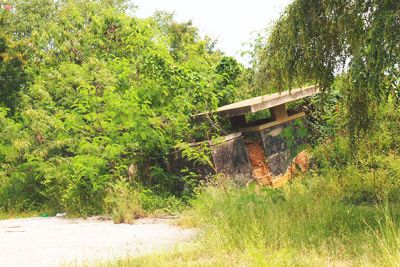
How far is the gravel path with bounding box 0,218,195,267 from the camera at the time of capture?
21.5 ft

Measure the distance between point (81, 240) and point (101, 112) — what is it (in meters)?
4.42

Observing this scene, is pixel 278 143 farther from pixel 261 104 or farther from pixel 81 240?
pixel 81 240

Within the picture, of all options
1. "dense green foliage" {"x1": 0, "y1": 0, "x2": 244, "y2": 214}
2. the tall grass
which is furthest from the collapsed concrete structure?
the tall grass

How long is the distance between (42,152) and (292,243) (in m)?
8.60

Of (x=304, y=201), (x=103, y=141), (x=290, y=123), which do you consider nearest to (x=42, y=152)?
(x=103, y=141)

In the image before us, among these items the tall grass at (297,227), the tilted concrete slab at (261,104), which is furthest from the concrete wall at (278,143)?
the tall grass at (297,227)

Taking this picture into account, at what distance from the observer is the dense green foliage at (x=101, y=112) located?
35.4ft

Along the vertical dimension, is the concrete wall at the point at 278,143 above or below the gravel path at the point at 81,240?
above

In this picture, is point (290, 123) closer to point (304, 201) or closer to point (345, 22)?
point (304, 201)

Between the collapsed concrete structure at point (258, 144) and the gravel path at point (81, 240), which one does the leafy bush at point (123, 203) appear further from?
the collapsed concrete structure at point (258, 144)

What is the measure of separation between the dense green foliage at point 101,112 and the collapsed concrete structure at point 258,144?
85cm

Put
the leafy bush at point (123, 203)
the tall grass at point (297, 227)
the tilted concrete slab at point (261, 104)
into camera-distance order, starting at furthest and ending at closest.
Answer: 1. the tilted concrete slab at point (261, 104)
2. the leafy bush at point (123, 203)
3. the tall grass at point (297, 227)

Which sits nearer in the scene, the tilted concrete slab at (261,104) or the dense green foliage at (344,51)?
the dense green foliage at (344,51)

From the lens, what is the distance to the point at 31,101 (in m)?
15.7
